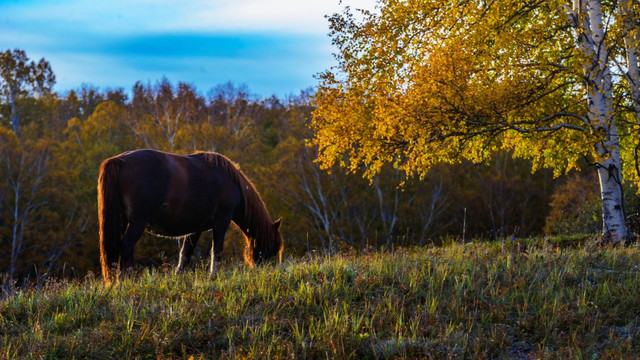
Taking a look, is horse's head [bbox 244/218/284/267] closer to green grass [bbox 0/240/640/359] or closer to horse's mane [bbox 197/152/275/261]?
horse's mane [bbox 197/152/275/261]

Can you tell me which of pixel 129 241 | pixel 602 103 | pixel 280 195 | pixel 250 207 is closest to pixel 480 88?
pixel 602 103

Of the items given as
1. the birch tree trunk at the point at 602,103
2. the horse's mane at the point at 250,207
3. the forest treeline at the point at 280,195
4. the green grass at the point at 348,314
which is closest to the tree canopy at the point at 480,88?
the birch tree trunk at the point at 602,103

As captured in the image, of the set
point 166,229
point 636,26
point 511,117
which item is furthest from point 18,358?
point 636,26

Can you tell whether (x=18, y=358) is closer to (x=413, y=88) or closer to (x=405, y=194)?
(x=413, y=88)

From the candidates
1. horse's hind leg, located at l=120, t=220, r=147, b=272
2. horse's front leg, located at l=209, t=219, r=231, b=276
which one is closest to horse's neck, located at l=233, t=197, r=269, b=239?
horse's front leg, located at l=209, t=219, r=231, b=276

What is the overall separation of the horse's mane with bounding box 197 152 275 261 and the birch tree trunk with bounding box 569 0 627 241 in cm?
629

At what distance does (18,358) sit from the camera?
4.80 metres

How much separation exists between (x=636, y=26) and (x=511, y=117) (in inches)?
105

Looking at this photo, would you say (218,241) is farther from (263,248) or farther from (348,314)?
(348,314)

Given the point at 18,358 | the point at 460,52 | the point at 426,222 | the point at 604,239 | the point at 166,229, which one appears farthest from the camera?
the point at 426,222

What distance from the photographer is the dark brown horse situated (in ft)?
27.4

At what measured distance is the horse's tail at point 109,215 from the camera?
8250mm

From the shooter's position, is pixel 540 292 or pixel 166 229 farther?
pixel 166 229

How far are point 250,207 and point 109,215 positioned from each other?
8.26ft
